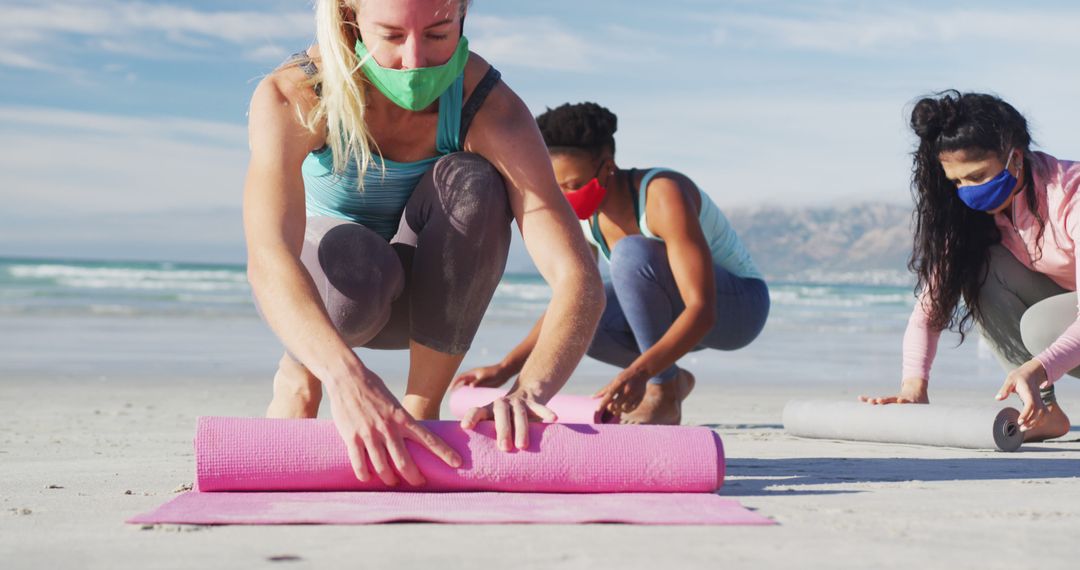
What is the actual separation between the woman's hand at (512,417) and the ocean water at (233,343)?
217 inches

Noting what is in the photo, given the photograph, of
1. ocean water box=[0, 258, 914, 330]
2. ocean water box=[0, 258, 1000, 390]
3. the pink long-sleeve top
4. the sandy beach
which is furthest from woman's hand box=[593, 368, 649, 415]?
ocean water box=[0, 258, 914, 330]

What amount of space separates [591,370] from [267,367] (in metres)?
2.35

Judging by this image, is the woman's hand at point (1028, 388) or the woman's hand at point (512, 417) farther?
the woman's hand at point (1028, 388)

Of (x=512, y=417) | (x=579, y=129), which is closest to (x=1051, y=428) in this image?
(x=579, y=129)

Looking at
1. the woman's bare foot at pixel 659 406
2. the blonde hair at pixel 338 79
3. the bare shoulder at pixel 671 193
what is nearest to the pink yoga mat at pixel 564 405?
the woman's bare foot at pixel 659 406

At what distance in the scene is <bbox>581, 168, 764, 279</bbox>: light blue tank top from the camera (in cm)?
500

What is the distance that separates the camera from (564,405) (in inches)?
177

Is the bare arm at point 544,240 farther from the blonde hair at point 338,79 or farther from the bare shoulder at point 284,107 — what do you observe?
the bare shoulder at point 284,107

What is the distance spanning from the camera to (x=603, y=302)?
288 centimetres

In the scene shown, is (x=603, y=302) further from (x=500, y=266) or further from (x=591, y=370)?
(x=591, y=370)

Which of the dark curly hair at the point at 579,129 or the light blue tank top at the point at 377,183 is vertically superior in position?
the dark curly hair at the point at 579,129

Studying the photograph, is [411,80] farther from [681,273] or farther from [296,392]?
[681,273]

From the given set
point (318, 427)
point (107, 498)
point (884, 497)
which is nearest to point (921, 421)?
point (884, 497)

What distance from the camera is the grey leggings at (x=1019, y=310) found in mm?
4168
